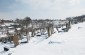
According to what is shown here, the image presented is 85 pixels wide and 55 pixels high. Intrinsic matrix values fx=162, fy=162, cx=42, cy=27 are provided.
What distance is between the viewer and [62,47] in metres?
13.8

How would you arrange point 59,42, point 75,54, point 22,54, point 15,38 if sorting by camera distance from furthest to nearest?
point 15,38, point 59,42, point 22,54, point 75,54

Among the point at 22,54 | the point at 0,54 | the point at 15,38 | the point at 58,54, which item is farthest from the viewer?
the point at 15,38

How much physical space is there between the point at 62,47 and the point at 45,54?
5.90 feet

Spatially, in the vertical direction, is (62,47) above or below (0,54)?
above

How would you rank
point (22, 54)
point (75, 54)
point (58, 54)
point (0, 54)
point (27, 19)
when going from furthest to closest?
point (27, 19)
point (0, 54)
point (22, 54)
point (58, 54)
point (75, 54)

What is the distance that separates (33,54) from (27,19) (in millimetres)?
56213

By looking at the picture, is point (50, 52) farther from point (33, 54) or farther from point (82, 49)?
point (82, 49)

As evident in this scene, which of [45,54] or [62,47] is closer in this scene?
[45,54]

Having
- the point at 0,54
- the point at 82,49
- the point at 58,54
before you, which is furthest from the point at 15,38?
the point at 82,49

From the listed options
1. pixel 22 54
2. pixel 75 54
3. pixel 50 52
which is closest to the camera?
pixel 75 54

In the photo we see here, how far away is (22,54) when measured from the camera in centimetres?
1417

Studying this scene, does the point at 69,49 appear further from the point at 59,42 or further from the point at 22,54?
the point at 22,54

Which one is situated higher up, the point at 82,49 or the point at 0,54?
the point at 82,49

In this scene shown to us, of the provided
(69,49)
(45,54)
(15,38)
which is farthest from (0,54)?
(69,49)
